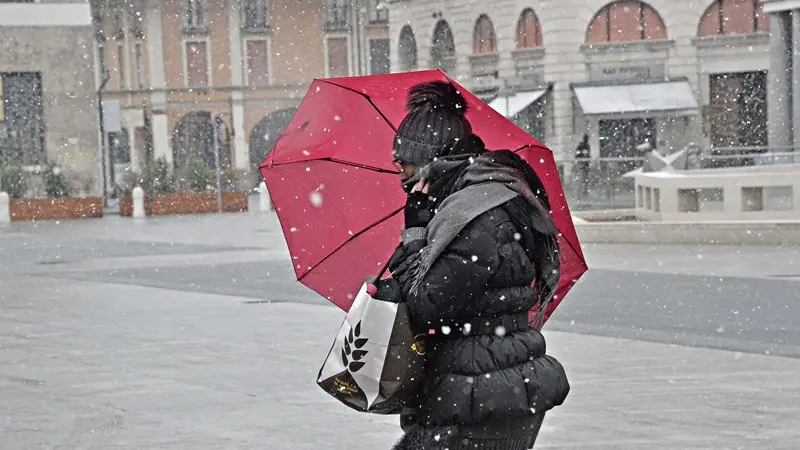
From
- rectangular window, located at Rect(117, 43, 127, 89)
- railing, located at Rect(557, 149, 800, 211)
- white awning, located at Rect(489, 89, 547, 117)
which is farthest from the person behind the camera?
rectangular window, located at Rect(117, 43, 127, 89)

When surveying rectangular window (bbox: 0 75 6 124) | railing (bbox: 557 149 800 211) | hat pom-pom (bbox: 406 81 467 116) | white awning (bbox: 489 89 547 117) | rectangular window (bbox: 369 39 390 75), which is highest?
rectangular window (bbox: 369 39 390 75)

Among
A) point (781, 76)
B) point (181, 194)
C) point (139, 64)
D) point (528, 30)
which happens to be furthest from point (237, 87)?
point (781, 76)

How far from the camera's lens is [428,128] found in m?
4.86

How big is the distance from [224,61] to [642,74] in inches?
953

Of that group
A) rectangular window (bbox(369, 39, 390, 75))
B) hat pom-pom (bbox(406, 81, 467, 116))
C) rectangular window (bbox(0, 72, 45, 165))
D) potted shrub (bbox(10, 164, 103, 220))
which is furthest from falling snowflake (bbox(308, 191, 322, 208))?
rectangular window (bbox(369, 39, 390, 75))

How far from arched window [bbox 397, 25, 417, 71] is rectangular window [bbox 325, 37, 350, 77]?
10.7 meters

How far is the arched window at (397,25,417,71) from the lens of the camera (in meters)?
59.8

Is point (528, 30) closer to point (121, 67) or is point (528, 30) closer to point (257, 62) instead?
point (257, 62)

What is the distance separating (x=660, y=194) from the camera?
24.0 metres

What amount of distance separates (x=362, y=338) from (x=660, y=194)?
19.7 metres

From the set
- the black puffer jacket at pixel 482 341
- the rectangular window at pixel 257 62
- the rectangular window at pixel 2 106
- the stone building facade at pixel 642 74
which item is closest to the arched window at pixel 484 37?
the stone building facade at pixel 642 74

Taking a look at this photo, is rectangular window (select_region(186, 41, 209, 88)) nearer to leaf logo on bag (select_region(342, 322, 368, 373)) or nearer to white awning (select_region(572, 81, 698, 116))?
white awning (select_region(572, 81, 698, 116))

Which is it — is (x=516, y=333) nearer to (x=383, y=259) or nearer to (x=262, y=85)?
(x=383, y=259)

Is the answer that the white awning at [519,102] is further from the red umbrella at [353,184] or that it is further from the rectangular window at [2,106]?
the red umbrella at [353,184]
